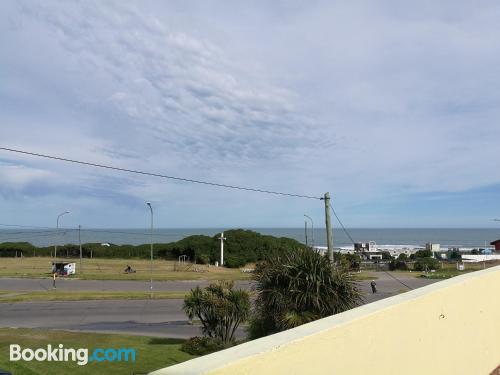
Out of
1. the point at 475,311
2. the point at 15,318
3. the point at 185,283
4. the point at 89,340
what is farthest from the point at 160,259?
the point at 475,311

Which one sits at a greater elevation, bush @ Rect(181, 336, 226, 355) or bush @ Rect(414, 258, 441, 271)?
bush @ Rect(181, 336, 226, 355)

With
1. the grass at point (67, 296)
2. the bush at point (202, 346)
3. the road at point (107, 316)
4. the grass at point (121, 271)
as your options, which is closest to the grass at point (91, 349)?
the bush at point (202, 346)

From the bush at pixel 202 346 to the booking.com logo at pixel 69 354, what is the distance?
2128mm

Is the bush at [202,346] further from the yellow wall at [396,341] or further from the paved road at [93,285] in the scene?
the paved road at [93,285]

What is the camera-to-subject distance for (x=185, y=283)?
162 feet

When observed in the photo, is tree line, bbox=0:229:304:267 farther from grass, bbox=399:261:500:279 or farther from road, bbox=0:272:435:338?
road, bbox=0:272:435:338

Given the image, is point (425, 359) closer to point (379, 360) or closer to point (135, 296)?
point (379, 360)

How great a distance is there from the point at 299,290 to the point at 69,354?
8.35 metres

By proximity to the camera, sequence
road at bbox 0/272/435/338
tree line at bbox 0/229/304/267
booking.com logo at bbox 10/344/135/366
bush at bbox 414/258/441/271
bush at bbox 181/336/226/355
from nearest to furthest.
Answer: booking.com logo at bbox 10/344/135/366
bush at bbox 181/336/226/355
road at bbox 0/272/435/338
bush at bbox 414/258/441/271
tree line at bbox 0/229/304/267

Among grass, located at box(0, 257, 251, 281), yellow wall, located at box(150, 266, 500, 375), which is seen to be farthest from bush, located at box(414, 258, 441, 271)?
yellow wall, located at box(150, 266, 500, 375)

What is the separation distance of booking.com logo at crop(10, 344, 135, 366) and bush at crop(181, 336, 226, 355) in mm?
2128

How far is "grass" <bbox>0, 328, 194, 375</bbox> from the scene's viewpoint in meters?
13.0

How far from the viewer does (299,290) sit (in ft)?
39.3

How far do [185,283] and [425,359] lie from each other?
150 ft
